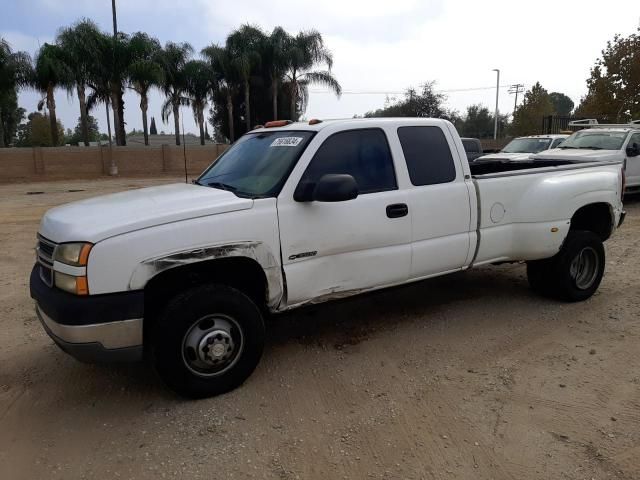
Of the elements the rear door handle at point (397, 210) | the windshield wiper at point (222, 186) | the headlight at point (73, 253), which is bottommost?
the headlight at point (73, 253)

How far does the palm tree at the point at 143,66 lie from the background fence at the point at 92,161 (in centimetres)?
379

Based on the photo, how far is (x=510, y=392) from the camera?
3.64m

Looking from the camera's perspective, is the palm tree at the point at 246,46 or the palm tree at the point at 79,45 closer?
the palm tree at the point at 79,45

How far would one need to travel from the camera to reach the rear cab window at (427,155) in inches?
172

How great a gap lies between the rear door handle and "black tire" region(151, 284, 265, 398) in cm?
130

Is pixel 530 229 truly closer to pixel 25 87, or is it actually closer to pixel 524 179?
pixel 524 179

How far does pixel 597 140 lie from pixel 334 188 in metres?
11.3

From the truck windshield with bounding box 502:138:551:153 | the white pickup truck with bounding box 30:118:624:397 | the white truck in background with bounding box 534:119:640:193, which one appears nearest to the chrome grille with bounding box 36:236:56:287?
the white pickup truck with bounding box 30:118:624:397

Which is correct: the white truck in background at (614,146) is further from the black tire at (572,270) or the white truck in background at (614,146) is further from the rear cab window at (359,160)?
the rear cab window at (359,160)

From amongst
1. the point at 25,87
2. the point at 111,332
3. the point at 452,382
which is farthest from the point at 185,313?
the point at 25,87

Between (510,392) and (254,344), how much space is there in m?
1.80

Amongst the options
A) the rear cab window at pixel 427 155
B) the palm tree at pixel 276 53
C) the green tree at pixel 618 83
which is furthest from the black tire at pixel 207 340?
the palm tree at pixel 276 53

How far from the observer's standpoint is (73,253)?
3119 mm

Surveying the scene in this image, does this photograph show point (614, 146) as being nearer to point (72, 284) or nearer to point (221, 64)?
point (72, 284)
